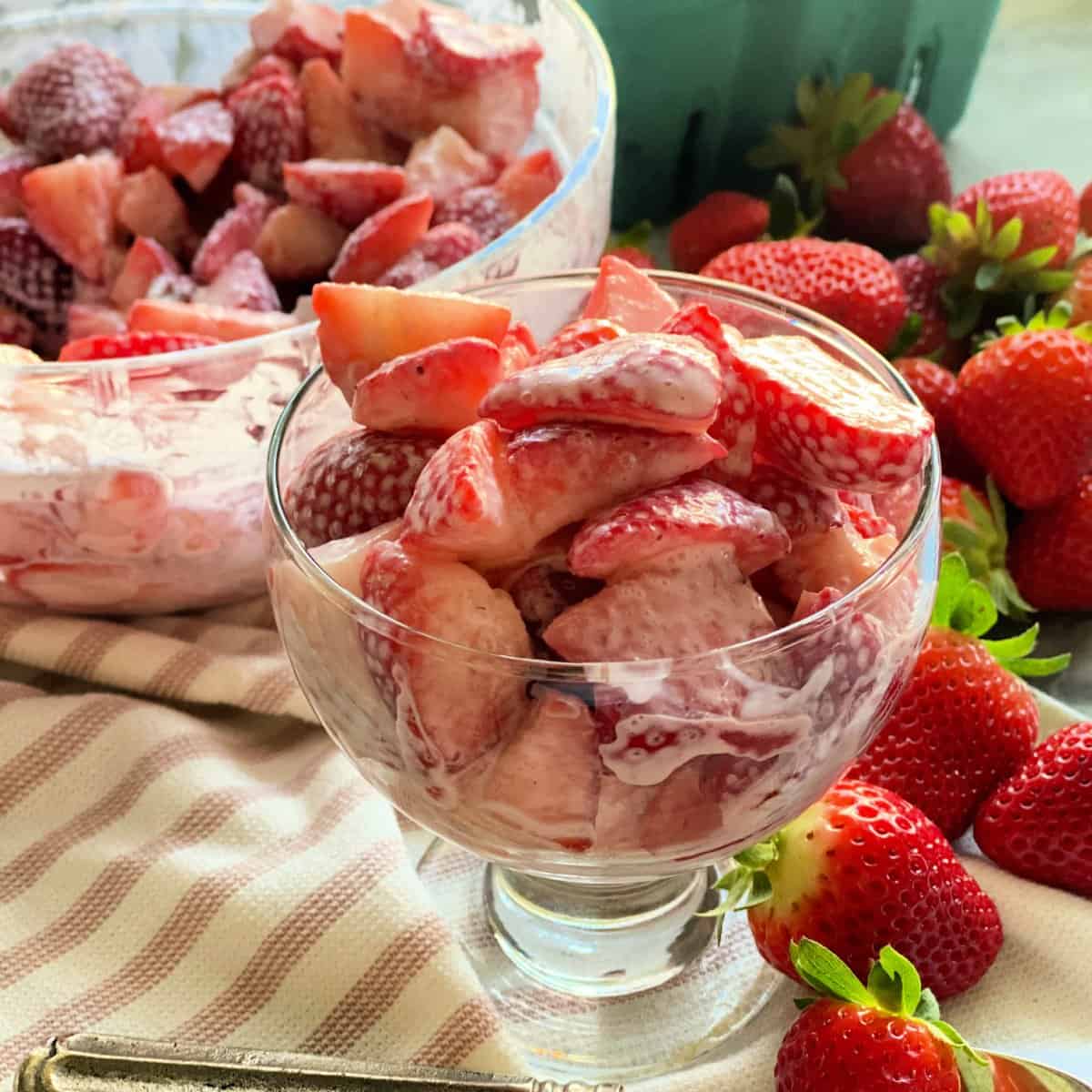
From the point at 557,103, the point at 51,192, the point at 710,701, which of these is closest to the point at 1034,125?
the point at 557,103

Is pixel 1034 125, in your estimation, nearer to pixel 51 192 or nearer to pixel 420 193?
pixel 420 193

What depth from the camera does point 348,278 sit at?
3.83 ft

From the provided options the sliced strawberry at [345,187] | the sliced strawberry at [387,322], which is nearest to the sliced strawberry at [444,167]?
the sliced strawberry at [345,187]

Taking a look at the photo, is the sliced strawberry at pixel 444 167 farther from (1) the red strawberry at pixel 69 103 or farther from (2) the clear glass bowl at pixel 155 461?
(1) the red strawberry at pixel 69 103

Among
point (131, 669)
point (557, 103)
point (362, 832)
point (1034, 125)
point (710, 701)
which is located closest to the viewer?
point (710, 701)

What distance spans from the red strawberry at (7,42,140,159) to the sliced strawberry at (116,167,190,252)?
0.07 m

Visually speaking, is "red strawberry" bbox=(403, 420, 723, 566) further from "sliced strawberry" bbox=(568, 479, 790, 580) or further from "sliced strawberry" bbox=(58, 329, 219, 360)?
"sliced strawberry" bbox=(58, 329, 219, 360)

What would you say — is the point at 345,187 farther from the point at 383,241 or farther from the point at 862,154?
the point at 862,154

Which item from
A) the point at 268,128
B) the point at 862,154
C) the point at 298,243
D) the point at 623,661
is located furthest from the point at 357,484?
the point at 862,154

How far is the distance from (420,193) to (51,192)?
0.30 m

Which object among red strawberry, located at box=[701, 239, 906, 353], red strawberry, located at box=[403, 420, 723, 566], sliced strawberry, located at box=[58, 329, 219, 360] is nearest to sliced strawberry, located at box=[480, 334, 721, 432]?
red strawberry, located at box=[403, 420, 723, 566]

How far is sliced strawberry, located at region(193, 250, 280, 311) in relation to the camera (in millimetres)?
1164

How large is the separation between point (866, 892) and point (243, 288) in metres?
0.66

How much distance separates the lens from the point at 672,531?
626mm
